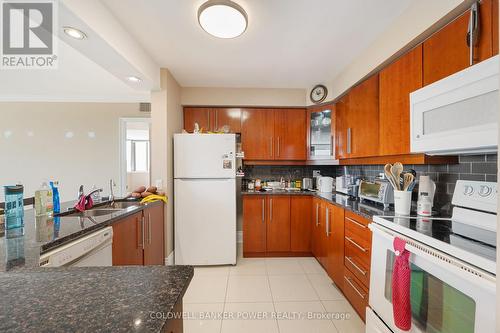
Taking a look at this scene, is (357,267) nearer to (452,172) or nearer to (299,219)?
(452,172)

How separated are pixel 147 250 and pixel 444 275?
2185 millimetres

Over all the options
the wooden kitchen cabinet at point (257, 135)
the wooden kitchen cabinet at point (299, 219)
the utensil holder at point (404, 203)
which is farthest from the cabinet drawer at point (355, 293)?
the wooden kitchen cabinet at point (257, 135)

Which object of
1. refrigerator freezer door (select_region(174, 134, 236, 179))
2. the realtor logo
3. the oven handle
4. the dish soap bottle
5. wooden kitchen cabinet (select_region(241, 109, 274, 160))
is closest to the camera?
the oven handle

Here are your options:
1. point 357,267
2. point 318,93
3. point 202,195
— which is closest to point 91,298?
point 357,267

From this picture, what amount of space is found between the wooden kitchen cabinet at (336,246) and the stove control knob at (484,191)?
3.15 ft

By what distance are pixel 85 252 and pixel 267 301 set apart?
5.04 feet

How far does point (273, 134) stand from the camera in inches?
123

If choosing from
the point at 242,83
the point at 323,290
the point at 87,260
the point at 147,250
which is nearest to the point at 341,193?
A: the point at 323,290

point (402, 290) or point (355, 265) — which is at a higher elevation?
point (402, 290)

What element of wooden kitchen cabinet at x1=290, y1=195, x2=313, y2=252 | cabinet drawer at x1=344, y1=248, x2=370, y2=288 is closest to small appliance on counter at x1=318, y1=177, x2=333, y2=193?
wooden kitchen cabinet at x1=290, y1=195, x2=313, y2=252

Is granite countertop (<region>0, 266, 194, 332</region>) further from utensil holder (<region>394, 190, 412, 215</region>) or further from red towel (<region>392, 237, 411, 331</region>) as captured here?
utensil holder (<region>394, 190, 412, 215</region>)

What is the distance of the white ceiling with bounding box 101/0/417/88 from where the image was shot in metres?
1.51

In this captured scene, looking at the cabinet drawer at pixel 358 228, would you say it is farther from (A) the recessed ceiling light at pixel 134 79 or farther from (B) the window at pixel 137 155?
(B) the window at pixel 137 155

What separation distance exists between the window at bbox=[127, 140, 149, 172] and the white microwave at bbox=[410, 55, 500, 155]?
3.47 meters
